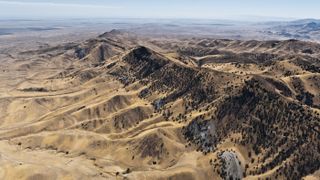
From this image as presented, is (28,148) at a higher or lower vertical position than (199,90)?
lower

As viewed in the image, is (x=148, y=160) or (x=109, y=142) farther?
(x=109, y=142)

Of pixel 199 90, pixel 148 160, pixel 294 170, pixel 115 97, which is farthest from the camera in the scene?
pixel 115 97

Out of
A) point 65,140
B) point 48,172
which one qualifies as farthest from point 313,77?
point 48,172

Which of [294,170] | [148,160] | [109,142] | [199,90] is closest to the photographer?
[294,170]

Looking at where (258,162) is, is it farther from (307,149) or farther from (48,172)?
(48,172)

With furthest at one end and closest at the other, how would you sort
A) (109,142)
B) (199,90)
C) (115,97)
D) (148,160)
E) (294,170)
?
(115,97) → (199,90) → (109,142) → (148,160) → (294,170)

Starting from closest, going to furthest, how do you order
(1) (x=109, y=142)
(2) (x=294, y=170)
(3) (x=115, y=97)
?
(2) (x=294, y=170) → (1) (x=109, y=142) → (3) (x=115, y=97)

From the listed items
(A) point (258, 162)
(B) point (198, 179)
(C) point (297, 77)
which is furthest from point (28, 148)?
(C) point (297, 77)

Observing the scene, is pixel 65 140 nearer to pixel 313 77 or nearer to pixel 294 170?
pixel 294 170

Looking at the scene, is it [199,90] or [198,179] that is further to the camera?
[199,90]
